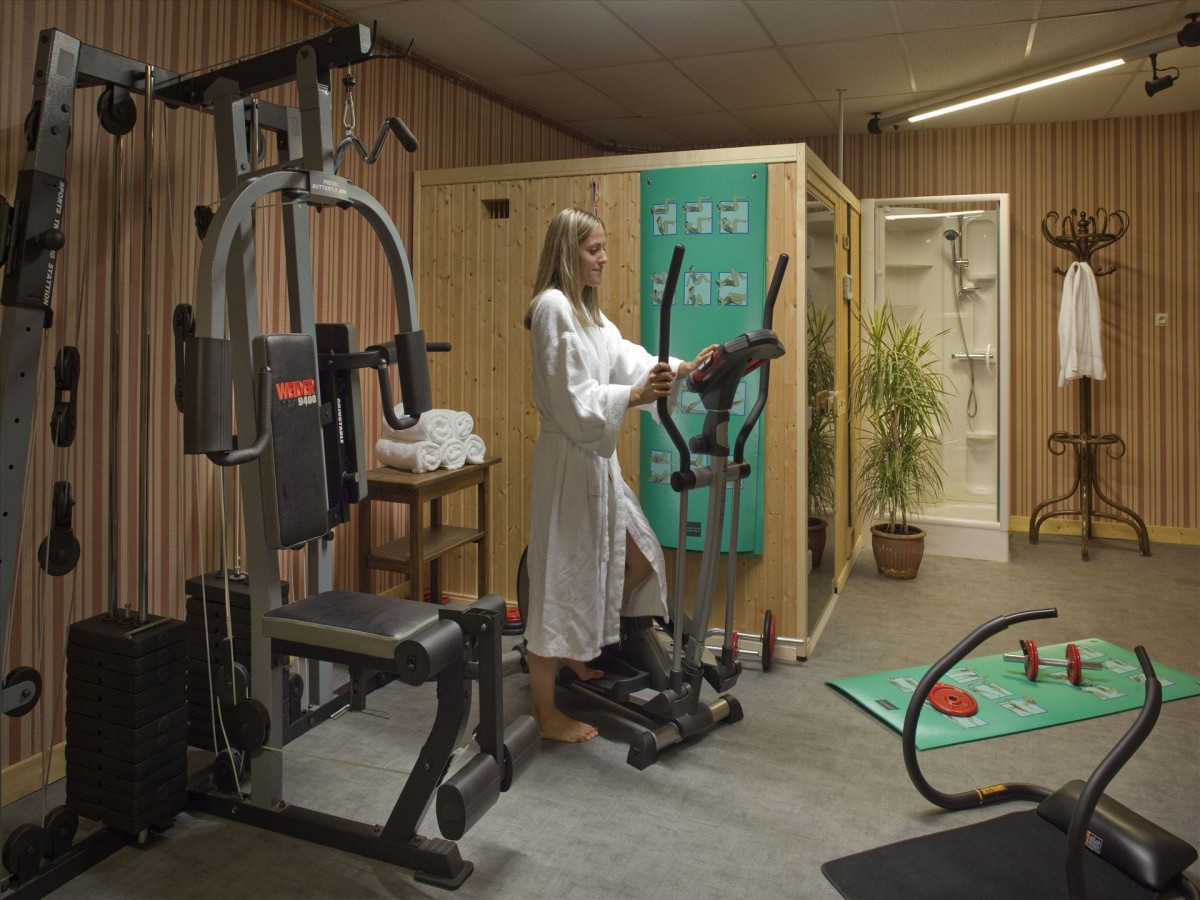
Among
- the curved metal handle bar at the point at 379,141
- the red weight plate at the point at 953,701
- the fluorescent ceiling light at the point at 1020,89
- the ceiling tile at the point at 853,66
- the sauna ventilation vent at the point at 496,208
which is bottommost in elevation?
the red weight plate at the point at 953,701

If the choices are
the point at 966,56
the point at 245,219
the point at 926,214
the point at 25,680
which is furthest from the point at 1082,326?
the point at 25,680

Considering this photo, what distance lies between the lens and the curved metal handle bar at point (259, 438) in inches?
73.0

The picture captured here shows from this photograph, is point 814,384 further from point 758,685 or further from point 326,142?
point 326,142

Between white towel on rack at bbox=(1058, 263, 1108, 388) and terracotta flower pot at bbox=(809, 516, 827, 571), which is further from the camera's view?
white towel on rack at bbox=(1058, 263, 1108, 388)

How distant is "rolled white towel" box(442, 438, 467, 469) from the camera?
366cm

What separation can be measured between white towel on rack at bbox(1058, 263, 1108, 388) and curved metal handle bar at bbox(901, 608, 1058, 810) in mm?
3547

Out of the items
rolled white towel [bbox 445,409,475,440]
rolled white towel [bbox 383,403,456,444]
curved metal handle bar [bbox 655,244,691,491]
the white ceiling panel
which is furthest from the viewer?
the white ceiling panel

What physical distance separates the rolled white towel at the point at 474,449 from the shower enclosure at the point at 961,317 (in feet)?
8.71

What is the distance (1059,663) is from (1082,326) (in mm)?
2717

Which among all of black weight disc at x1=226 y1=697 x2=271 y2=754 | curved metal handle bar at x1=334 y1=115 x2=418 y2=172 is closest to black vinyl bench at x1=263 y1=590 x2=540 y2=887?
black weight disc at x1=226 y1=697 x2=271 y2=754

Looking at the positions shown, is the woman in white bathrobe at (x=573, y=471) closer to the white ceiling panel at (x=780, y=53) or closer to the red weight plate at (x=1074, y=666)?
the white ceiling panel at (x=780, y=53)

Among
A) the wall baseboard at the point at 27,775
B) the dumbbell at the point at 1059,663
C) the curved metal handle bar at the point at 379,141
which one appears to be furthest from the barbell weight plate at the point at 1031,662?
the wall baseboard at the point at 27,775

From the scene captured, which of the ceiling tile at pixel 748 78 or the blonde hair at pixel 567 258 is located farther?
the ceiling tile at pixel 748 78

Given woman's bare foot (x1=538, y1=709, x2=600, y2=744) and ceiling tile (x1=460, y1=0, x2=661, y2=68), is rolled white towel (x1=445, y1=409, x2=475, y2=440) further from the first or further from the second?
ceiling tile (x1=460, y1=0, x2=661, y2=68)
